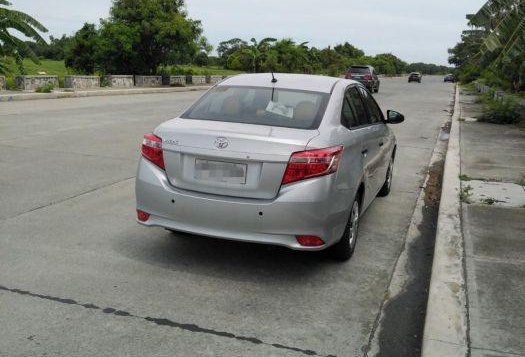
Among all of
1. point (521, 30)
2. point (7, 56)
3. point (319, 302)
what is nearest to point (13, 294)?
point (319, 302)

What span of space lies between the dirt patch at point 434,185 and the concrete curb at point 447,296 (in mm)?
943

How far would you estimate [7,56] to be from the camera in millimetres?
10469

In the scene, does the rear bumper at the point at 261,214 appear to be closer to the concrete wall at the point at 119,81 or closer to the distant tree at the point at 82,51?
the concrete wall at the point at 119,81

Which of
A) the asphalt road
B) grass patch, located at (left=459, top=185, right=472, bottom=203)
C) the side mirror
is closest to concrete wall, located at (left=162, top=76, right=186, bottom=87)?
the asphalt road

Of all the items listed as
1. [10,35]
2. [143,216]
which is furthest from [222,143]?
[10,35]

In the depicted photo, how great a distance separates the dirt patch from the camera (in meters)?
7.76

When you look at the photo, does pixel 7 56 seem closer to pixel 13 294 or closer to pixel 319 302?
pixel 13 294

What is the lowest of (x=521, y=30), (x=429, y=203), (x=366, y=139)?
(x=429, y=203)

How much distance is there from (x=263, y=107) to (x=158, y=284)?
1799mm

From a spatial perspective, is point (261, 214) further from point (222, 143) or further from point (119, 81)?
point (119, 81)

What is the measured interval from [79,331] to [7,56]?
831cm

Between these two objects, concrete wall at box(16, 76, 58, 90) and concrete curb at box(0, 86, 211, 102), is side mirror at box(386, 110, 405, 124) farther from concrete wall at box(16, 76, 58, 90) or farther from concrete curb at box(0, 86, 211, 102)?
concrete wall at box(16, 76, 58, 90)

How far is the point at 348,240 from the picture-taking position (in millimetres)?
5059

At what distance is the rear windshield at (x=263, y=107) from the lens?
493 cm
